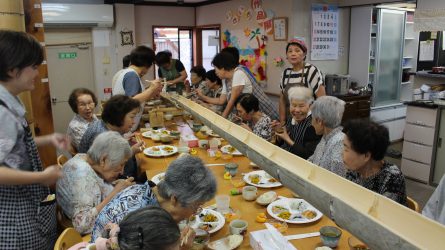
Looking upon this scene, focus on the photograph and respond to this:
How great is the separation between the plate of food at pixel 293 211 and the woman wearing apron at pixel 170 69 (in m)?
4.41

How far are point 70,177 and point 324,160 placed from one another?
1.65 metres

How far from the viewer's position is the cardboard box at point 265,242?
163 cm

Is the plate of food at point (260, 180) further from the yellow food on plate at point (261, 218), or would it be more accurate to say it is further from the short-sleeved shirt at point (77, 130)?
the short-sleeved shirt at point (77, 130)

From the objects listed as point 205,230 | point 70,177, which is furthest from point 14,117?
point 205,230

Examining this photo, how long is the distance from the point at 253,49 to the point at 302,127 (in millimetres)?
3883

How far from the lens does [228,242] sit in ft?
5.65

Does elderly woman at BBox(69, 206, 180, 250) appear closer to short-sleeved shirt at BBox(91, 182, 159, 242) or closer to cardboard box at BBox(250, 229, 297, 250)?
short-sleeved shirt at BBox(91, 182, 159, 242)

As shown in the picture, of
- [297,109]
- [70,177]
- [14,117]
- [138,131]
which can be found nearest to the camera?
[14,117]

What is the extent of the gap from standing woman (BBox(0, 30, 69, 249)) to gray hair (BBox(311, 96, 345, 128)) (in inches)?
68.3

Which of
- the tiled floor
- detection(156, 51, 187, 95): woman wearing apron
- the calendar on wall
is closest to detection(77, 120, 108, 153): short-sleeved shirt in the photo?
detection(156, 51, 187, 95): woman wearing apron

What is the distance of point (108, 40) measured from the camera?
757 centimetres

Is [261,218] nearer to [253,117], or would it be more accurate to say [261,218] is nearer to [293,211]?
[293,211]

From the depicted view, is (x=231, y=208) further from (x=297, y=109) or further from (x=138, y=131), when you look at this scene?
(x=138, y=131)

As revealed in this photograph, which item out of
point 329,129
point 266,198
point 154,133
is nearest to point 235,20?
point 154,133
